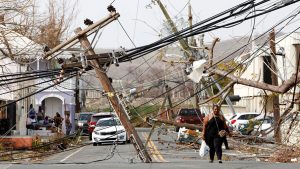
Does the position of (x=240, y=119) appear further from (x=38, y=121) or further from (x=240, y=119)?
(x=38, y=121)

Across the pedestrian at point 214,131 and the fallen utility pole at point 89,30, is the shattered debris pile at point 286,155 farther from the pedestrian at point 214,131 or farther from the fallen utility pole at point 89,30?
the fallen utility pole at point 89,30

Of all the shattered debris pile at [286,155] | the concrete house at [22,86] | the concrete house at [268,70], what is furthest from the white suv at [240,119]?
the shattered debris pile at [286,155]

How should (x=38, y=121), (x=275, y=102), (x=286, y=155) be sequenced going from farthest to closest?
1. (x=38, y=121)
2. (x=275, y=102)
3. (x=286, y=155)

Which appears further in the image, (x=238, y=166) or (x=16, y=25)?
(x=16, y=25)

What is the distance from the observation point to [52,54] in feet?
54.9

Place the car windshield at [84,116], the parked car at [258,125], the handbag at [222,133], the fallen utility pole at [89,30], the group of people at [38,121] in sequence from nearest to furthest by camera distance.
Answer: the fallen utility pole at [89,30] < the handbag at [222,133] < the parked car at [258,125] < the group of people at [38,121] < the car windshield at [84,116]

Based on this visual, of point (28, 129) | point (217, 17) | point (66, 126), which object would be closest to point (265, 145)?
point (217, 17)

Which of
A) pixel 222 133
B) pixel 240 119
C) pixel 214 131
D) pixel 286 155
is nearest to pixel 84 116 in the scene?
pixel 240 119

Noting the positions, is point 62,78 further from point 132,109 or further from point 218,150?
point 218,150

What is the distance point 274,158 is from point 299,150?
87cm

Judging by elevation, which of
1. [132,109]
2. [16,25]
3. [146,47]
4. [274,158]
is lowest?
[274,158]

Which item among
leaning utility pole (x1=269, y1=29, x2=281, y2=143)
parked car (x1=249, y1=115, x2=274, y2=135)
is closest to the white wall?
parked car (x1=249, y1=115, x2=274, y2=135)

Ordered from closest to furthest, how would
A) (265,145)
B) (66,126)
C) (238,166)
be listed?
(238,166) → (265,145) → (66,126)

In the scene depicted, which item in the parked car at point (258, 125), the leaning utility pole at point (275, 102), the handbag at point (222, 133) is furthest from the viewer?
the parked car at point (258, 125)
